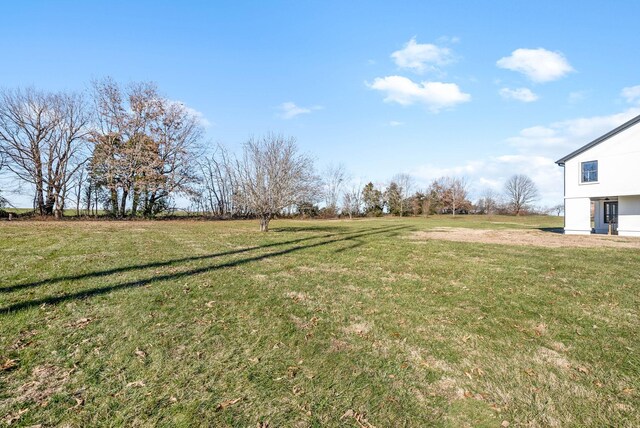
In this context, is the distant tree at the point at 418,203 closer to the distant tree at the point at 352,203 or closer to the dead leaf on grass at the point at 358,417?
the distant tree at the point at 352,203

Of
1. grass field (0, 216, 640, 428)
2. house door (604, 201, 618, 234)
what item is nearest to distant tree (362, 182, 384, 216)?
house door (604, 201, 618, 234)

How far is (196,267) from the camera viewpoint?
7.62 m

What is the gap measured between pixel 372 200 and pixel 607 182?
39.3m

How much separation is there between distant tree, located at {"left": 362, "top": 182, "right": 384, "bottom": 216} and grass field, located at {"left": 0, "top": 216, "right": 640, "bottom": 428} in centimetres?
5017

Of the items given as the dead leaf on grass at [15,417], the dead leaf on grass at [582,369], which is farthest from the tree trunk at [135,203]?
the dead leaf on grass at [582,369]

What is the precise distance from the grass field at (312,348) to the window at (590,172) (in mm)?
16173

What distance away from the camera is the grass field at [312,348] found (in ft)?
8.34

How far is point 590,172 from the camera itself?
19.7 meters

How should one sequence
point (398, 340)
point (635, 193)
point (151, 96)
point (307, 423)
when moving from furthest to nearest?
point (151, 96), point (635, 193), point (398, 340), point (307, 423)

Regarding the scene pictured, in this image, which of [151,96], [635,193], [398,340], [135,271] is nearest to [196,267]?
[135,271]

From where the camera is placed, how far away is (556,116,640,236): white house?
1797 cm

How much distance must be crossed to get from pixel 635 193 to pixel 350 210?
38.1 meters

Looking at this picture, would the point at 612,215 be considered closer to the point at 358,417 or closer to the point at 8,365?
the point at 358,417

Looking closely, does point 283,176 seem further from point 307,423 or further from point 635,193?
point 635,193
